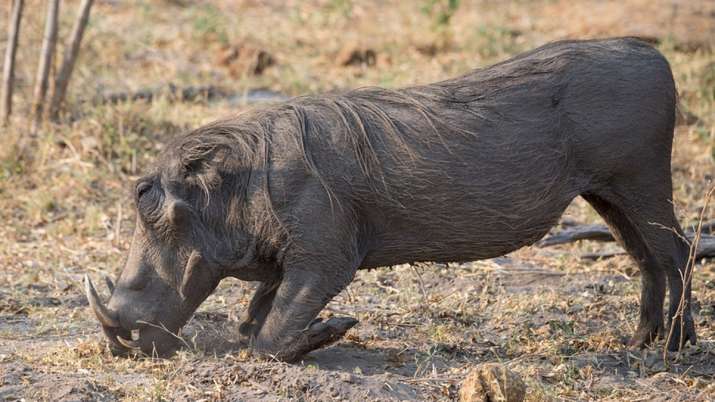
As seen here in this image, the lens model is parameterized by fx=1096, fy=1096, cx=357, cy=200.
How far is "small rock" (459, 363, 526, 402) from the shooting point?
356cm

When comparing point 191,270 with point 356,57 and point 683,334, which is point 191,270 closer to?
point 683,334

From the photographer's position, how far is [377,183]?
4152 mm

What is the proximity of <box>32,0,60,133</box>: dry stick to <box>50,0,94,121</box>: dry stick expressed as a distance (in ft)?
0.26

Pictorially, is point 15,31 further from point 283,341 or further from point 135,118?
point 283,341

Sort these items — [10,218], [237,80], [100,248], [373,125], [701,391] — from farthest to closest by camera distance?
[237,80], [10,218], [100,248], [373,125], [701,391]

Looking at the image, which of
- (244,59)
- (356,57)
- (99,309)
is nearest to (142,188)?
(99,309)

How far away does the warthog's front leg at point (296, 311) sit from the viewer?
405cm

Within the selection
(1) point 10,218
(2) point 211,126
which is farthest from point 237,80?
(2) point 211,126

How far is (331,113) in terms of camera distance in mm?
4246

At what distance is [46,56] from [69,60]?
15 centimetres

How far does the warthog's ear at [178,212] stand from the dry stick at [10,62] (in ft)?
11.3

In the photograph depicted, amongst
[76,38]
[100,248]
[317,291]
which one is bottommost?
[100,248]

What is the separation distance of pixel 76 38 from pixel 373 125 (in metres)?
3.61

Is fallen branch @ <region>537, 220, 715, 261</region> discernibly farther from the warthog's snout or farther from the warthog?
the warthog's snout
